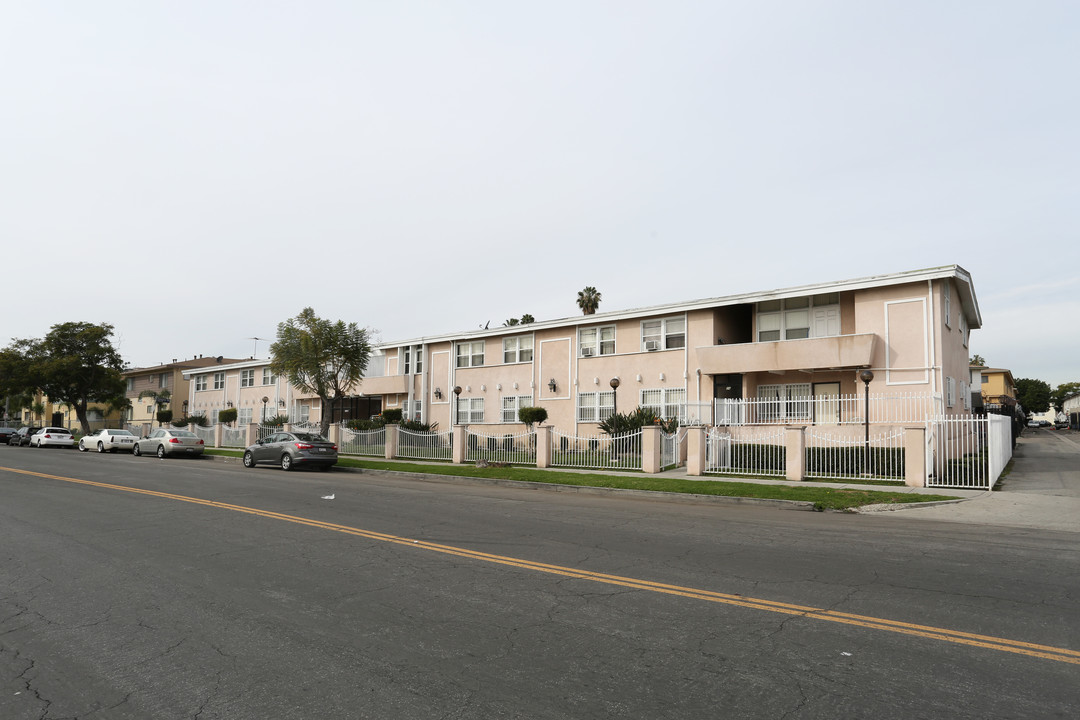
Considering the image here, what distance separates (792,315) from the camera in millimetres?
25781

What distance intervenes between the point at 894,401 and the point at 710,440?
6666 millimetres

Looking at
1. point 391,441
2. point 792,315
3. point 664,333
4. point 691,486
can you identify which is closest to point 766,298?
point 792,315

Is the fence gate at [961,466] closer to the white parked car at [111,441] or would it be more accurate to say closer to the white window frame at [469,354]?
the white window frame at [469,354]

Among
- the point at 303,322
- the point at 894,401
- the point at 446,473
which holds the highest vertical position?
the point at 303,322

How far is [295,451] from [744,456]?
15214 millimetres

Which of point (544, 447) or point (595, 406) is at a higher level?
point (595, 406)

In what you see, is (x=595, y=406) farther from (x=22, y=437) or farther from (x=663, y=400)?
(x=22, y=437)

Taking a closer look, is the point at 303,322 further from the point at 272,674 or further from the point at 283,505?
the point at 272,674

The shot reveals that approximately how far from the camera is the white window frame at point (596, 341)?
3059cm

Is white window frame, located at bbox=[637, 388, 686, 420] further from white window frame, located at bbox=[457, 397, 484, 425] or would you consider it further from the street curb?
the street curb

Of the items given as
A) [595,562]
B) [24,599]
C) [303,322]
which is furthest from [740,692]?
[303,322]

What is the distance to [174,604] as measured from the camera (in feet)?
19.5

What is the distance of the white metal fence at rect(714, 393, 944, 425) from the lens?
21.0m

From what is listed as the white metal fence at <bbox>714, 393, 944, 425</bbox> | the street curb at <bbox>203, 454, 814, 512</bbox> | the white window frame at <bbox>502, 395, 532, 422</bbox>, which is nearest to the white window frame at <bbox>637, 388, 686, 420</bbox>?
the white metal fence at <bbox>714, 393, 944, 425</bbox>
